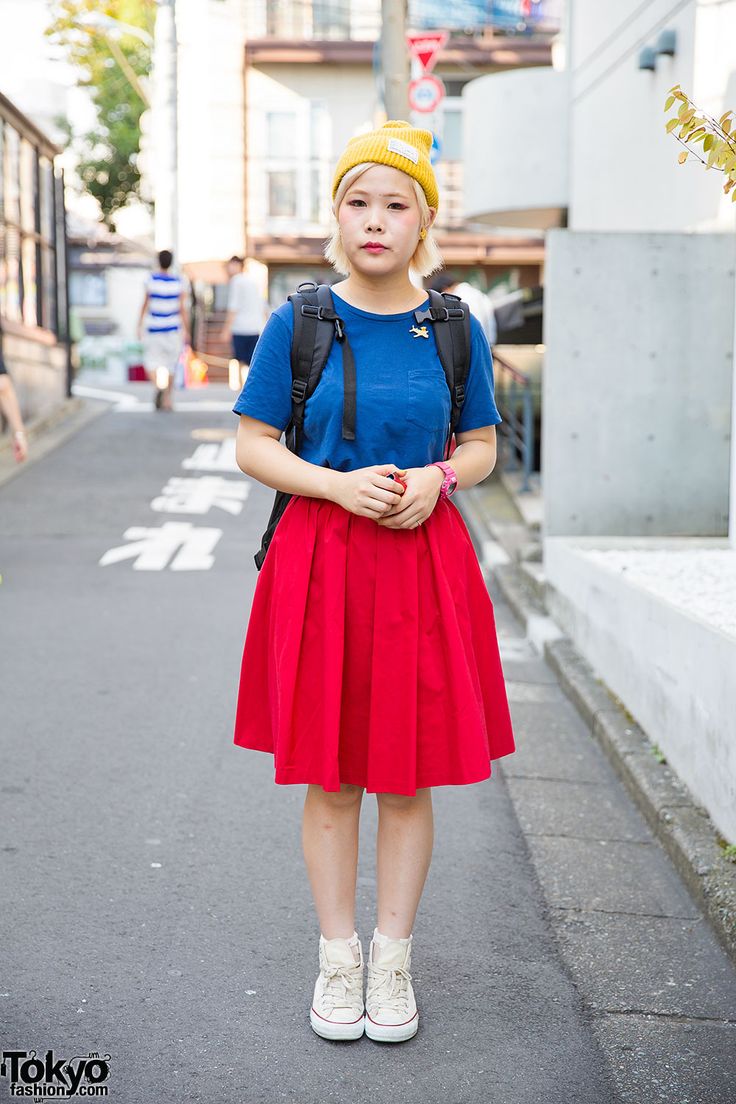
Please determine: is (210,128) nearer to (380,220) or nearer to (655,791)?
(655,791)

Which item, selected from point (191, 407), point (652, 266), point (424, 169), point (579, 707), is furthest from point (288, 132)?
point (424, 169)

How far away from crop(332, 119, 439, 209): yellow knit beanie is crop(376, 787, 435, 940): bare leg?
135cm

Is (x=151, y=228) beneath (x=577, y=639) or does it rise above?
above

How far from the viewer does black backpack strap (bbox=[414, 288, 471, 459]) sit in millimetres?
2973

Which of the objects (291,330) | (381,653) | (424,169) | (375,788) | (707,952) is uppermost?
(424,169)

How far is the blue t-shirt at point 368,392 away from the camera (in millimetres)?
2893

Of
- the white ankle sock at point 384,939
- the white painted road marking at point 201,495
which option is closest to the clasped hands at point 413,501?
the white ankle sock at point 384,939

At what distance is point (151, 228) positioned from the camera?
154 ft

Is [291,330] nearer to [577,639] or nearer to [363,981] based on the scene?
[363,981]

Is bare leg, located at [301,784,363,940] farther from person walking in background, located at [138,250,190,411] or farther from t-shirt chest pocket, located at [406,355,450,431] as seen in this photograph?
person walking in background, located at [138,250,190,411]

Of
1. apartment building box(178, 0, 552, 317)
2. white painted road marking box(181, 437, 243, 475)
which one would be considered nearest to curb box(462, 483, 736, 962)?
white painted road marking box(181, 437, 243, 475)

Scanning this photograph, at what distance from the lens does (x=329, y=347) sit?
2893 millimetres

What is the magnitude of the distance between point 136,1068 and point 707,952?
1583 mm

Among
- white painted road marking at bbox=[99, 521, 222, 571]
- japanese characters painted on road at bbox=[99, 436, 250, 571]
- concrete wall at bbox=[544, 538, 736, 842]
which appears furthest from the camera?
japanese characters painted on road at bbox=[99, 436, 250, 571]
